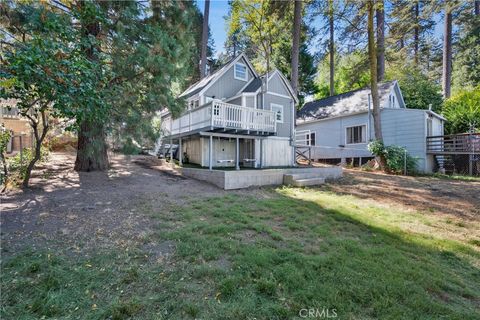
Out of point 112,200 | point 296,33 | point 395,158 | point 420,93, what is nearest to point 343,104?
point 420,93

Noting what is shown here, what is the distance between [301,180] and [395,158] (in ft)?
21.9

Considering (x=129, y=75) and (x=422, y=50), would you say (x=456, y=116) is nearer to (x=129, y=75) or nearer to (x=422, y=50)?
(x=422, y=50)

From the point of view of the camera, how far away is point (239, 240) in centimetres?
452

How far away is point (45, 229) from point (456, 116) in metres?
21.7

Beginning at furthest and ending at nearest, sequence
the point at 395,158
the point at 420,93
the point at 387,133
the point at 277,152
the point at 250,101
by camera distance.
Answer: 1. the point at 420,93
2. the point at 387,133
3. the point at 277,152
4. the point at 250,101
5. the point at 395,158

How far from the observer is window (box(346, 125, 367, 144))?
17562mm

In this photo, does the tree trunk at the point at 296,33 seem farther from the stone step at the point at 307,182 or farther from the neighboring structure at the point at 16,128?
the neighboring structure at the point at 16,128

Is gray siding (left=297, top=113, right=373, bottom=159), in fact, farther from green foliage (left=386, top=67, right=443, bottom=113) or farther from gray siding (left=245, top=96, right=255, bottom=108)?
green foliage (left=386, top=67, right=443, bottom=113)

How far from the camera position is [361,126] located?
17.7 meters

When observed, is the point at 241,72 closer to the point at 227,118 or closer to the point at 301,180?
the point at 227,118

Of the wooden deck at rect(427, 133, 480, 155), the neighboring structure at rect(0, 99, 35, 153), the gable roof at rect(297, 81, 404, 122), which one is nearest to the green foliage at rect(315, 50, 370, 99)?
the gable roof at rect(297, 81, 404, 122)

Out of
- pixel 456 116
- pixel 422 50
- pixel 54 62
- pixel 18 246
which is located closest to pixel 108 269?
pixel 18 246

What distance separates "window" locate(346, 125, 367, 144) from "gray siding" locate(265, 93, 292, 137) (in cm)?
585

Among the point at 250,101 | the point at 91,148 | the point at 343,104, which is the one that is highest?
the point at 343,104
